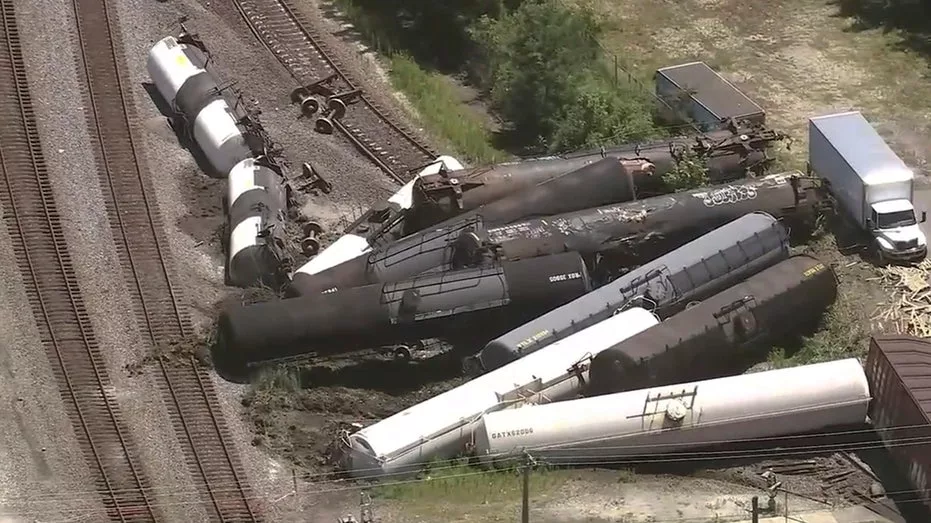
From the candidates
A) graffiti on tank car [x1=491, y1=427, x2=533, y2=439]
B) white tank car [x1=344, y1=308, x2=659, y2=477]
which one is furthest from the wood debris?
graffiti on tank car [x1=491, y1=427, x2=533, y2=439]

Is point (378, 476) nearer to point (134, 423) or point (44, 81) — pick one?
point (134, 423)

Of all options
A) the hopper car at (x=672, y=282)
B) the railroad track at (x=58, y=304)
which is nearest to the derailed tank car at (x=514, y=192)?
the hopper car at (x=672, y=282)

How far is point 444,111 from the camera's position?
4291cm

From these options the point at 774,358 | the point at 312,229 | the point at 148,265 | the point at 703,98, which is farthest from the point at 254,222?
the point at 703,98

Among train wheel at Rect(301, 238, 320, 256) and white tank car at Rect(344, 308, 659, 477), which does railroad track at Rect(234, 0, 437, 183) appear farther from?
white tank car at Rect(344, 308, 659, 477)

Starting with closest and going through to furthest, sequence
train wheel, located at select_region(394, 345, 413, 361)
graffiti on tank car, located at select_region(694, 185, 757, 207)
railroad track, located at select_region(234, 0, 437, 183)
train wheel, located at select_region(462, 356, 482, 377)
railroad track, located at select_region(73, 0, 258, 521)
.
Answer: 1. railroad track, located at select_region(73, 0, 258, 521)
2. train wheel, located at select_region(394, 345, 413, 361)
3. train wheel, located at select_region(462, 356, 482, 377)
4. graffiti on tank car, located at select_region(694, 185, 757, 207)
5. railroad track, located at select_region(234, 0, 437, 183)

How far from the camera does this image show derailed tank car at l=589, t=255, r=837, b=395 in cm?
2973

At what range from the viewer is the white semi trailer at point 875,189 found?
3569 cm

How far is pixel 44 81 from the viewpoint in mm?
40562

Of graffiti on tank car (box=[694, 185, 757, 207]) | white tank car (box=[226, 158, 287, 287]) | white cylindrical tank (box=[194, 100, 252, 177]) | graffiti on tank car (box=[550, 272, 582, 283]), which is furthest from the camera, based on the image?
white cylindrical tank (box=[194, 100, 252, 177])

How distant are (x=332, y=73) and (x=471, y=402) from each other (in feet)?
58.1

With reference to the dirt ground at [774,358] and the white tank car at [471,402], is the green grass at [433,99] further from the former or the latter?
the white tank car at [471,402]

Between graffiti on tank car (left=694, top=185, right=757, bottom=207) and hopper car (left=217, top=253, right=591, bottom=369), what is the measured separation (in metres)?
4.46

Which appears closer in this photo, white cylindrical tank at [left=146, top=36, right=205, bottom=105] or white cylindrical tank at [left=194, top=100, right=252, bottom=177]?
white cylindrical tank at [left=194, top=100, right=252, bottom=177]
